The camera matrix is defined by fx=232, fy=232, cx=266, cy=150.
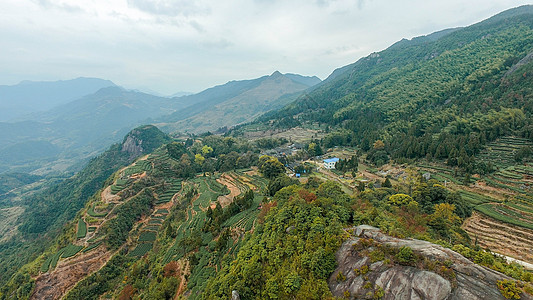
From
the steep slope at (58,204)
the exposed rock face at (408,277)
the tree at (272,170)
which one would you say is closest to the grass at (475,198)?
the exposed rock face at (408,277)

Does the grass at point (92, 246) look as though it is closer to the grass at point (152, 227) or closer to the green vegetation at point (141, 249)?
the green vegetation at point (141, 249)

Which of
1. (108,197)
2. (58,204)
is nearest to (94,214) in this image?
(108,197)

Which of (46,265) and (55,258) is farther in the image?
(55,258)

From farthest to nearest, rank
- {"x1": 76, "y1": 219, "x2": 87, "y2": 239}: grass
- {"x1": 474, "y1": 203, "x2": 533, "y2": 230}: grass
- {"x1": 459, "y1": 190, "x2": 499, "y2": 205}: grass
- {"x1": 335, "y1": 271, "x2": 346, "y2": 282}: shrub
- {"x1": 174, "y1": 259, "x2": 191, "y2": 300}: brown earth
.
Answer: {"x1": 76, "y1": 219, "x2": 87, "y2": 239}: grass
{"x1": 459, "y1": 190, "x2": 499, "y2": 205}: grass
{"x1": 474, "y1": 203, "x2": 533, "y2": 230}: grass
{"x1": 174, "y1": 259, "x2": 191, "y2": 300}: brown earth
{"x1": 335, "y1": 271, "x2": 346, "y2": 282}: shrub

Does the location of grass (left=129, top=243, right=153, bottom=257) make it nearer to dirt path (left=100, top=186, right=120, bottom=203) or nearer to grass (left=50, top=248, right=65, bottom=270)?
grass (left=50, top=248, right=65, bottom=270)

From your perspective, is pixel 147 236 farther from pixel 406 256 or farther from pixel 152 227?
pixel 406 256

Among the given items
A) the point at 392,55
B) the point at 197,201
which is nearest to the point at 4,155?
the point at 197,201

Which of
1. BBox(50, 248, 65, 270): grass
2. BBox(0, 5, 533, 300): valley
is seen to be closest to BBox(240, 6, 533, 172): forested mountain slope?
BBox(0, 5, 533, 300): valley

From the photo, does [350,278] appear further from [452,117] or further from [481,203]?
[452,117]
